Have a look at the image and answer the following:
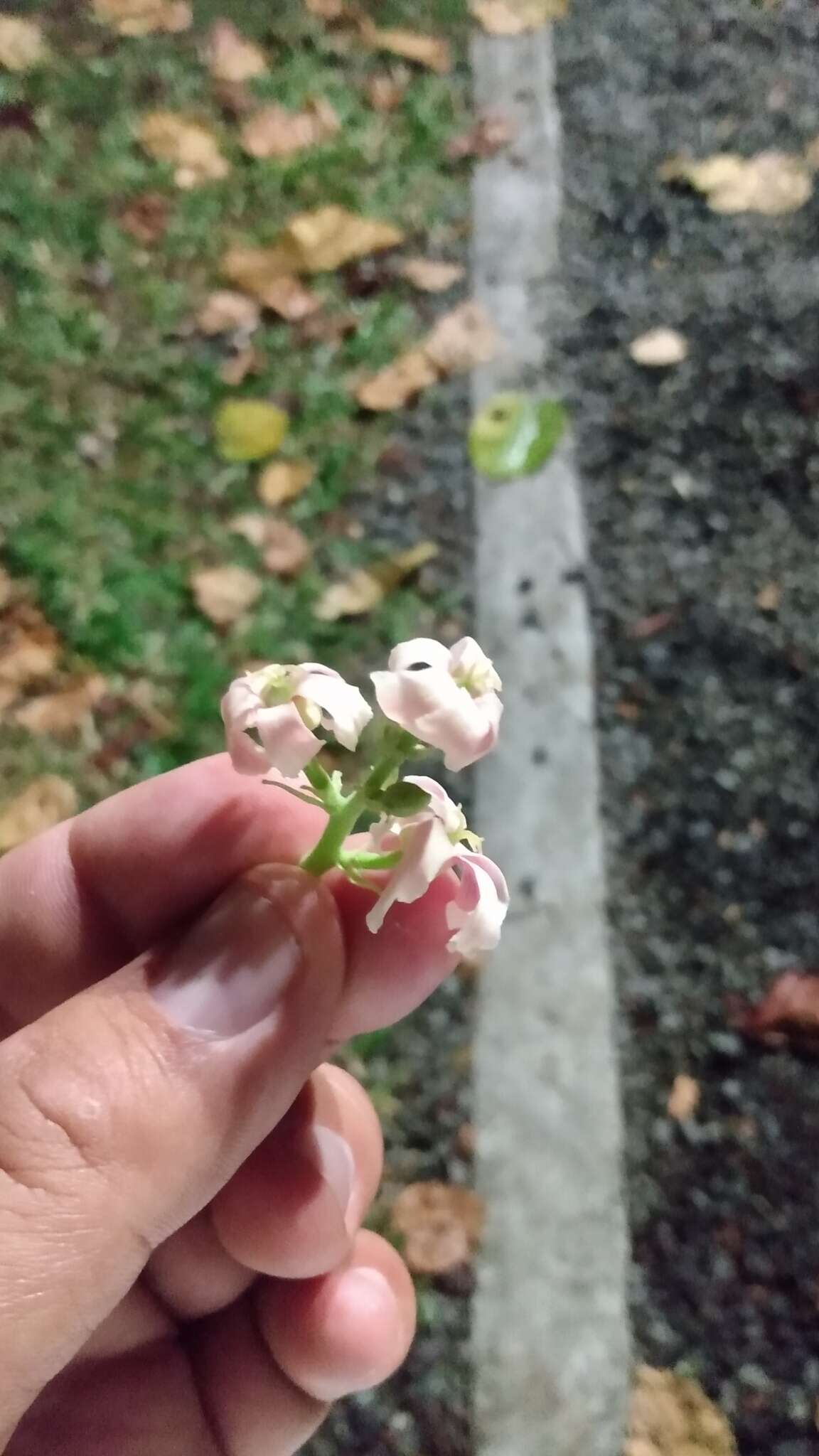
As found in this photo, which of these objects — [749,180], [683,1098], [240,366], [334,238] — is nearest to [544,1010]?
[683,1098]

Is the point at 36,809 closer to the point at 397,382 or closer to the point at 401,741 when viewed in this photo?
the point at 397,382

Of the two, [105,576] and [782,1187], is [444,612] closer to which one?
[105,576]

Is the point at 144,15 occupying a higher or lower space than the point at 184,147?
higher

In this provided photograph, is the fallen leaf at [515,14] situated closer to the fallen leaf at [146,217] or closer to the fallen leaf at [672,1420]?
the fallen leaf at [146,217]

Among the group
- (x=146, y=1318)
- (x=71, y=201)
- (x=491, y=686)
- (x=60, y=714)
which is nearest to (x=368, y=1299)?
(x=146, y=1318)

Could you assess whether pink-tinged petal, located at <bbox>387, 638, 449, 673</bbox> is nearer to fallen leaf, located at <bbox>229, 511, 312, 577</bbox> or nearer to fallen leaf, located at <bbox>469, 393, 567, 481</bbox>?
fallen leaf, located at <bbox>229, 511, 312, 577</bbox>

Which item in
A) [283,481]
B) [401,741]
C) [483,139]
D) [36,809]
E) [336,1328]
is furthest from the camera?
[483,139]
